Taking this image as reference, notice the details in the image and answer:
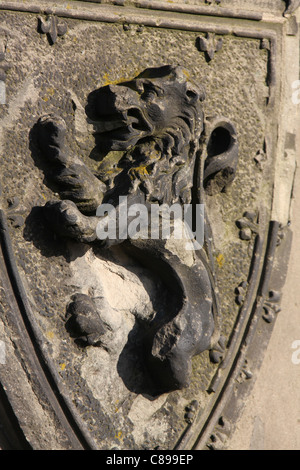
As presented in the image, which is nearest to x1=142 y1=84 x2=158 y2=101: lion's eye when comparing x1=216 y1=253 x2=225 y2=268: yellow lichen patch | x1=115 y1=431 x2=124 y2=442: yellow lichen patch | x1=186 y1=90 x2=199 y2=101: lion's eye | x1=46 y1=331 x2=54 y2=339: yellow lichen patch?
x1=186 y1=90 x2=199 y2=101: lion's eye

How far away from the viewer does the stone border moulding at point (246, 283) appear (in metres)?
2.31

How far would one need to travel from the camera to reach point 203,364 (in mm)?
2643

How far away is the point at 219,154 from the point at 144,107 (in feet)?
1.11

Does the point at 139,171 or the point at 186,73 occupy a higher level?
the point at 186,73

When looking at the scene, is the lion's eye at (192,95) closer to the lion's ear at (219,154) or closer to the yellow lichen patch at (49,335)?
the lion's ear at (219,154)

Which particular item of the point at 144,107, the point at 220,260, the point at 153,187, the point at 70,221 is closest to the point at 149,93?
the point at 144,107

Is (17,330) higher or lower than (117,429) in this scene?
higher

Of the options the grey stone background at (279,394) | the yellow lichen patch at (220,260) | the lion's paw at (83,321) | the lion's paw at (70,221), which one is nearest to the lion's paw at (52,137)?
the lion's paw at (70,221)

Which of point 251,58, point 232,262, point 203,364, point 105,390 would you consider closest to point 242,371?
point 203,364

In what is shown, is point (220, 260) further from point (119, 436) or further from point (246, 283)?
point (119, 436)

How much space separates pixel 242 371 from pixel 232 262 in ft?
1.13

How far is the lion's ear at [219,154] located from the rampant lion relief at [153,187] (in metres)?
0.05

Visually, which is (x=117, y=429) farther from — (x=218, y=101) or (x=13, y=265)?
(x=218, y=101)

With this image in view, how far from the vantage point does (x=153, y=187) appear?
2473 mm
